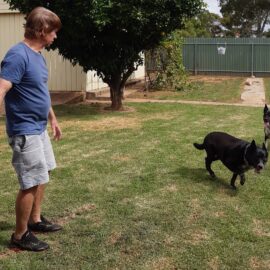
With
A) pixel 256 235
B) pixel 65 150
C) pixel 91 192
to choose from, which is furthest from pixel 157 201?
pixel 65 150

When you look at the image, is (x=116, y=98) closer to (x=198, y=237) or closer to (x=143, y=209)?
(x=143, y=209)

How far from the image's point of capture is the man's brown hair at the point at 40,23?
3.70 meters

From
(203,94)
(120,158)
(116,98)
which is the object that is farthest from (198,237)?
(203,94)

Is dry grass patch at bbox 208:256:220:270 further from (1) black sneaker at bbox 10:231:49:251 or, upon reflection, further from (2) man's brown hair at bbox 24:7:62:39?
(2) man's brown hair at bbox 24:7:62:39

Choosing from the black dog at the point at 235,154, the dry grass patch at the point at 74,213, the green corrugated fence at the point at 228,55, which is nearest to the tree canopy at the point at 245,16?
the green corrugated fence at the point at 228,55

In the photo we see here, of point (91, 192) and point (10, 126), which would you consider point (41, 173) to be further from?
point (91, 192)

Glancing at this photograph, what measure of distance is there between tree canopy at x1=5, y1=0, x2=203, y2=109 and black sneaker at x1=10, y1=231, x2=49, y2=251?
720 cm

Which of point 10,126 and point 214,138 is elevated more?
point 10,126

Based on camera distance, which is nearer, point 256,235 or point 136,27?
point 256,235

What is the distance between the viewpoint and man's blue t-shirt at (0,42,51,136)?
362cm

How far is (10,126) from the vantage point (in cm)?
384

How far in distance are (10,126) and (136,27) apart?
25.8 ft

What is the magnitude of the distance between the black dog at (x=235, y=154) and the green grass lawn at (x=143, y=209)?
266mm

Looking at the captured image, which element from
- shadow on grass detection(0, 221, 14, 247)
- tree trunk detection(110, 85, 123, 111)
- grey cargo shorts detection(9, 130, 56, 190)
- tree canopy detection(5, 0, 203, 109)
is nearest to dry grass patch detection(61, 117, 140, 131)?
tree canopy detection(5, 0, 203, 109)
